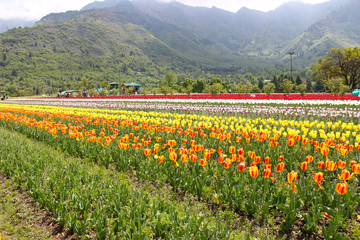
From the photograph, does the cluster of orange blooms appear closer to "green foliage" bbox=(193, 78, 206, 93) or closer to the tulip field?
the tulip field

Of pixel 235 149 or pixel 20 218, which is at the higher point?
pixel 235 149

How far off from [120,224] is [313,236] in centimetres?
276

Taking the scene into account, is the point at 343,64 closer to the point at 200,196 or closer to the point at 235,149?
the point at 235,149

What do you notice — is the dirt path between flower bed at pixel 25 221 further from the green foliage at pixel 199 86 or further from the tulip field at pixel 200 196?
the green foliage at pixel 199 86

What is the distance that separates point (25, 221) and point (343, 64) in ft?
164

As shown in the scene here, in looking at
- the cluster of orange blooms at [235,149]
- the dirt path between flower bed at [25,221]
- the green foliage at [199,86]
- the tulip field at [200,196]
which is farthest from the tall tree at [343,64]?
the dirt path between flower bed at [25,221]

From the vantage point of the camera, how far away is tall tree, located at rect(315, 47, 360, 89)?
132 feet

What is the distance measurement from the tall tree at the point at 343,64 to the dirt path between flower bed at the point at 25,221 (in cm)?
4651

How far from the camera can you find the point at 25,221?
413 centimetres

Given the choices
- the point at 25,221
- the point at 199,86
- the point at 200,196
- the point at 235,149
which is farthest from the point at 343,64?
the point at 25,221

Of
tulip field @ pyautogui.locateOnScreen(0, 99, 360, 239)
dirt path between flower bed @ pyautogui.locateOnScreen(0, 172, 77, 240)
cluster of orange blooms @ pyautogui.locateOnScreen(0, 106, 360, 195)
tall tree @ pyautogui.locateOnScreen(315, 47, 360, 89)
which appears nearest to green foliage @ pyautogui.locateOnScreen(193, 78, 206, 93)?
tall tree @ pyautogui.locateOnScreen(315, 47, 360, 89)

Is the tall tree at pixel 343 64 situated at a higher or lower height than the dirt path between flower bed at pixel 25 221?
higher

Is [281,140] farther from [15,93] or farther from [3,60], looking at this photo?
[3,60]

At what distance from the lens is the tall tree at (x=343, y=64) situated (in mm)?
40125
